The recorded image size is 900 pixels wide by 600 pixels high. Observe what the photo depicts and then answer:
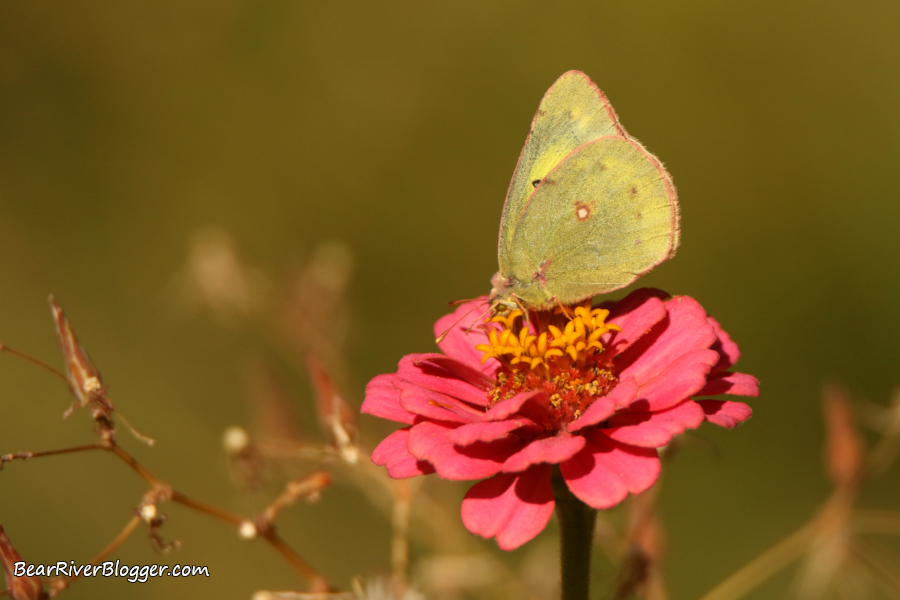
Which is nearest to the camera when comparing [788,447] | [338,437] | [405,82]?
[338,437]

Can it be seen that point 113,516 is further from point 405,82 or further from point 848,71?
point 848,71

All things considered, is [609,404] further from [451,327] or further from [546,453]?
[451,327]

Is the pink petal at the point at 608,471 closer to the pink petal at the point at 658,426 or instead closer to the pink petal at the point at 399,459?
the pink petal at the point at 658,426

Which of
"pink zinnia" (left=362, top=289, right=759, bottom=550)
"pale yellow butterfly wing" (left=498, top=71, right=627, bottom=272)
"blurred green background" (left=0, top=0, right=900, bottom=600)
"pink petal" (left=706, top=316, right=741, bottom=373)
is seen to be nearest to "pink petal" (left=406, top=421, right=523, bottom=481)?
"pink zinnia" (left=362, top=289, right=759, bottom=550)

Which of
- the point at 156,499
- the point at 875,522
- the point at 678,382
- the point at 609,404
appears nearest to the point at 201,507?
the point at 156,499

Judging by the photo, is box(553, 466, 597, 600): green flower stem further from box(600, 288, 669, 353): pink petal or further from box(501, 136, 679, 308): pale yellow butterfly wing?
box(501, 136, 679, 308): pale yellow butterfly wing

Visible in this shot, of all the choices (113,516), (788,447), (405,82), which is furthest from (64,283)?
(788,447)
